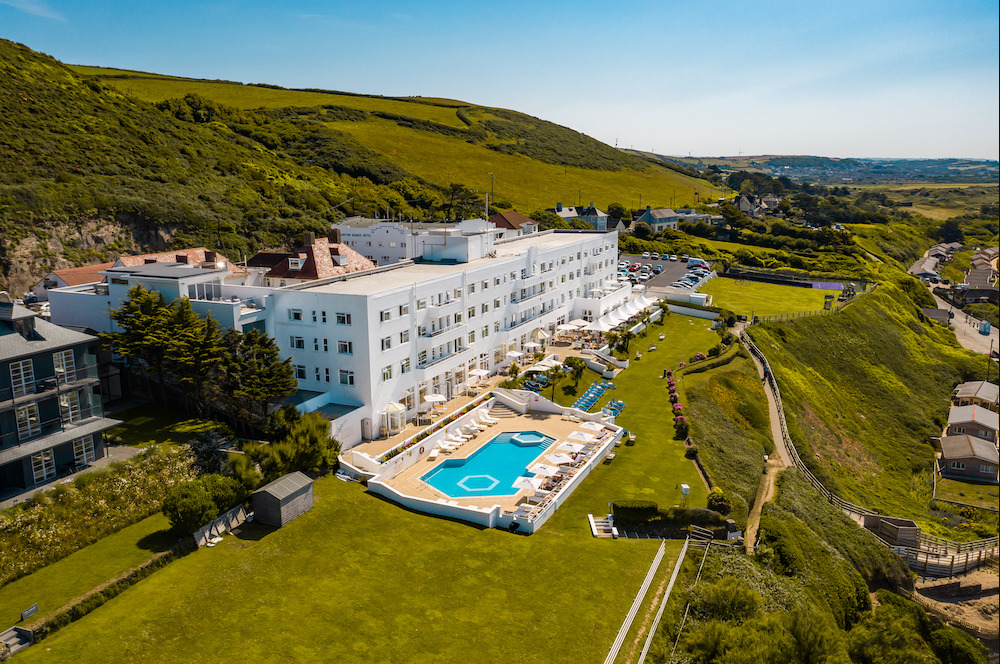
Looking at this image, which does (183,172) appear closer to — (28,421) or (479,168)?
(28,421)

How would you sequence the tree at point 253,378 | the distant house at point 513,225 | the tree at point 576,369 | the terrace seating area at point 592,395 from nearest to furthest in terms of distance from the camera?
the tree at point 253,378
the terrace seating area at point 592,395
the tree at point 576,369
the distant house at point 513,225

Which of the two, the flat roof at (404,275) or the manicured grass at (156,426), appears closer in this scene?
the manicured grass at (156,426)

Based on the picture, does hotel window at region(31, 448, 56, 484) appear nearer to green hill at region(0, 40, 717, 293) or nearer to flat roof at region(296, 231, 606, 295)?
flat roof at region(296, 231, 606, 295)

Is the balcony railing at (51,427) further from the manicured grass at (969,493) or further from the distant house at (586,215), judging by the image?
the distant house at (586,215)

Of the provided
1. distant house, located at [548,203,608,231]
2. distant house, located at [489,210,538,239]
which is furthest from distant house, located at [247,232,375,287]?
distant house, located at [548,203,608,231]

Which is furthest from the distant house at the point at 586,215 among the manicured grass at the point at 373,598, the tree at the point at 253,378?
the manicured grass at the point at 373,598

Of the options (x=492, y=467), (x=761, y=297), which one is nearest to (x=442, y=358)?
(x=492, y=467)
